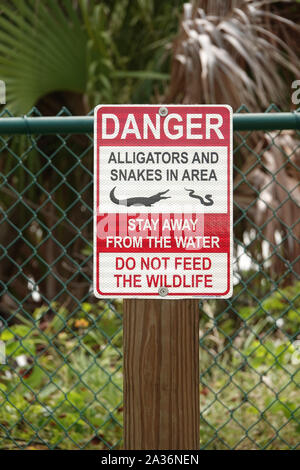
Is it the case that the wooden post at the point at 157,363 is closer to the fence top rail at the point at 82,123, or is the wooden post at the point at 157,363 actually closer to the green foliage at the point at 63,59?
the fence top rail at the point at 82,123

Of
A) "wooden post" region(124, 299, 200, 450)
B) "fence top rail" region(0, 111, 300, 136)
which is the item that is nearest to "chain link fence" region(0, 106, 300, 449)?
"fence top rail" region(0, 111, 300, 136)

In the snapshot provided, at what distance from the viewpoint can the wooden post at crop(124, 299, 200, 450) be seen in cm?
147

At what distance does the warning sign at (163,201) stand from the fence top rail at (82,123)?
46 cm

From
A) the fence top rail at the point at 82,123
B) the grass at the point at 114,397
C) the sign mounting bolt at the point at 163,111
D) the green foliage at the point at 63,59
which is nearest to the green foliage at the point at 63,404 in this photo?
the grass at the point at 114,397

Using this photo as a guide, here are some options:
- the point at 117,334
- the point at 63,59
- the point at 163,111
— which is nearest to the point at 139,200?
the point at 163,111

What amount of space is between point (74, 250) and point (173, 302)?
3.74m

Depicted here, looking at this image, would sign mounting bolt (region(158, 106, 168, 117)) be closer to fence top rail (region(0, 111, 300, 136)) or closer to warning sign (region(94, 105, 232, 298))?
warning sign (region(94, 105, 232, 298))

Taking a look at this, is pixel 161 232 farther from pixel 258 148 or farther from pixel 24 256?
pixel 24 256

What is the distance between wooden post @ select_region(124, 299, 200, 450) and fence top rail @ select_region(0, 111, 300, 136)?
0.72 m

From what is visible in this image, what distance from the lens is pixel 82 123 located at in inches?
76.3

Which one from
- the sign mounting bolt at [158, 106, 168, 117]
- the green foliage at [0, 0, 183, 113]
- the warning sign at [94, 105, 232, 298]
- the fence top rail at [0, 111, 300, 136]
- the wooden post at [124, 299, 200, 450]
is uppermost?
the green foliage at [0, 0, 183, 113]

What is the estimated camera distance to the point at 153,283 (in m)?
1.47

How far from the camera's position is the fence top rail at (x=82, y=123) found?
1.93 metres

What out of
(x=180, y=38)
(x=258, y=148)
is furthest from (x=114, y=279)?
(x=180, y=38)
